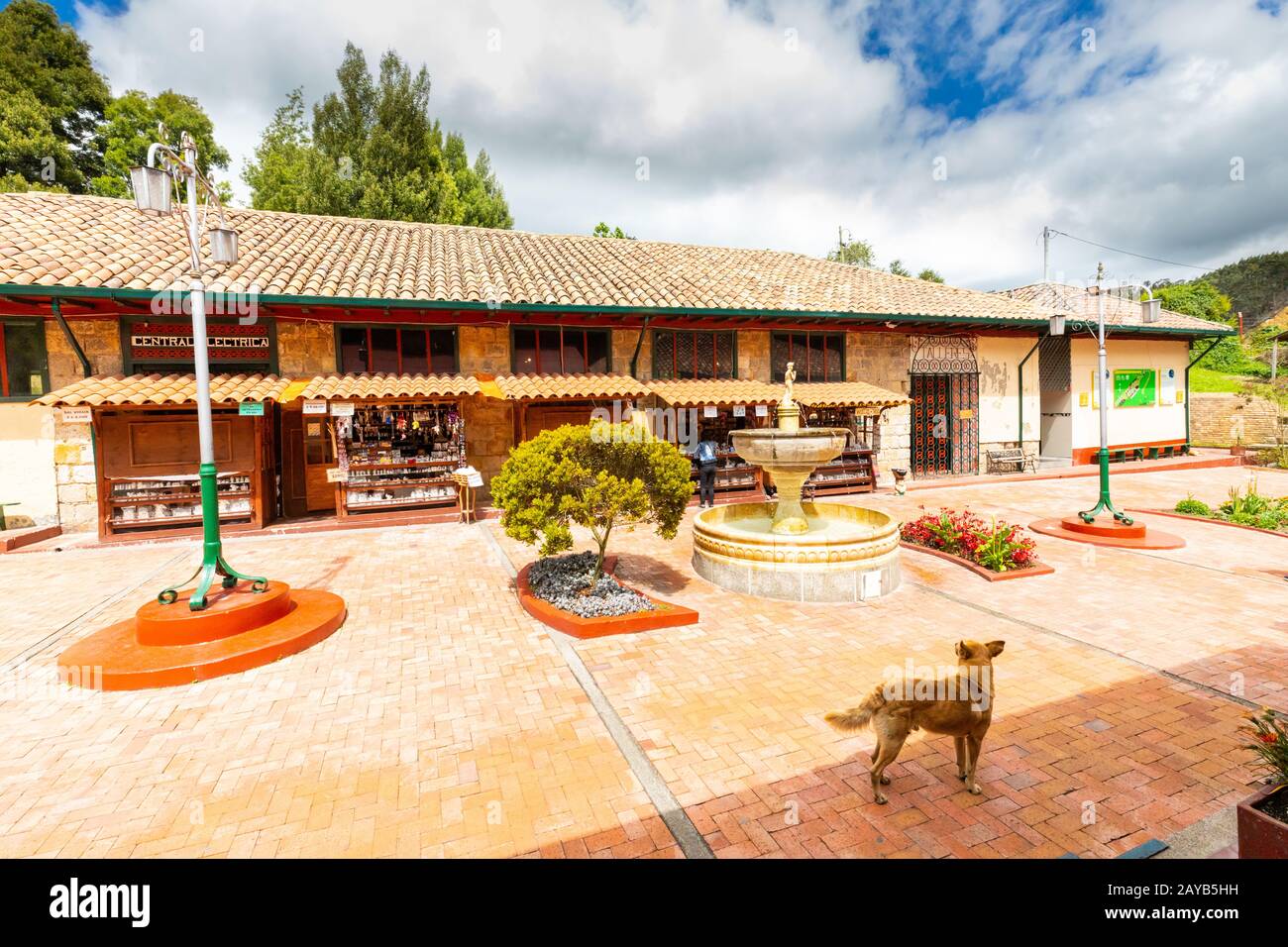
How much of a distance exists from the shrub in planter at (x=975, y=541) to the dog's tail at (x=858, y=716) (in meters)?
5.98

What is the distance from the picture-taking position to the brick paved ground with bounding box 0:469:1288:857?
135 inches

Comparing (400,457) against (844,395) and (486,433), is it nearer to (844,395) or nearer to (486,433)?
(486,433)

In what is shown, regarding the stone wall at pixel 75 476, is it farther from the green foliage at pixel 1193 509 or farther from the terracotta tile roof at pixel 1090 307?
the terracotta tile roof at pixel 1090 307

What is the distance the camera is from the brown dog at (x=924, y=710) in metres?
3.56

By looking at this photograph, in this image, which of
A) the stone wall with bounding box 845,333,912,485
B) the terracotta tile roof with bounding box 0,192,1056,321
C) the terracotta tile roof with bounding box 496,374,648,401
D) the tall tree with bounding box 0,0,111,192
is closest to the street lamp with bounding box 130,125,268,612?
the terracotta tile roof with bounding box 0,192,1056,321

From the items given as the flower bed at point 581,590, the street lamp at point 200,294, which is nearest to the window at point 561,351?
the flower bed at point 581,590

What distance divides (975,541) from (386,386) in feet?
36.7

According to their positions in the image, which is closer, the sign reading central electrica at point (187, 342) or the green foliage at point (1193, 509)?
the sign reading central electrica at point (187, 342)

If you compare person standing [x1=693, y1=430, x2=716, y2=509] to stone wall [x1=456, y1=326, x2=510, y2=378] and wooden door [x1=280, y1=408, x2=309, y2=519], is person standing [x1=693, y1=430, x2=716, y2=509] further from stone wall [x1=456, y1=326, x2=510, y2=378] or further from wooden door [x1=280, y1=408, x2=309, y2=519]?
wooden door [x1=280, y1=408, x2=309, y2=519]

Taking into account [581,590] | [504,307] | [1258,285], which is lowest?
[581,590]

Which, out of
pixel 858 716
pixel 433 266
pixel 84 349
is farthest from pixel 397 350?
pixel 858 716

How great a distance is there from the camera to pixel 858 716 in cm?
357

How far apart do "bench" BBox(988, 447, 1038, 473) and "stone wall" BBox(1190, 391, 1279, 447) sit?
12.0 meters
